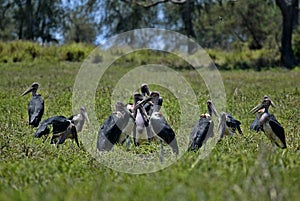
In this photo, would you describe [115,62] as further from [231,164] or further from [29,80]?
[231,164]

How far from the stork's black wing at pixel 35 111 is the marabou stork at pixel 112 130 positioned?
6.95 ft

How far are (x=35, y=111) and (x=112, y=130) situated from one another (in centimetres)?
260

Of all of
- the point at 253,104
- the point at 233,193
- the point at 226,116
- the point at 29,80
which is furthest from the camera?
the point at 29,80

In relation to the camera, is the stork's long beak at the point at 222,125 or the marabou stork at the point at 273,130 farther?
the stork's long beak at the point at 222,125

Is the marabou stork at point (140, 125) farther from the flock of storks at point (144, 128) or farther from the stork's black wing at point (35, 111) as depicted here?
the stork's black wing at point (35, 111)

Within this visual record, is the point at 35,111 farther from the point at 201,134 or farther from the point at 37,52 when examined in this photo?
the point at 37,52

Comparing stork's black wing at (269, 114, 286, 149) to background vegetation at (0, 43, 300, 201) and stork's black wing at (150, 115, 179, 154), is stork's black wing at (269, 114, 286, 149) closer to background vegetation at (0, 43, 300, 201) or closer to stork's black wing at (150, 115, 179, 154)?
background vegetation at (0, 43, 300, 201)

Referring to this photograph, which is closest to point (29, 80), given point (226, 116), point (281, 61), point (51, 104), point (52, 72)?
point (52, 72)

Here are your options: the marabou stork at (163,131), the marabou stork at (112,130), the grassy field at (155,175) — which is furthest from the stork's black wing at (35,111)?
the marabou stork at (163,131)

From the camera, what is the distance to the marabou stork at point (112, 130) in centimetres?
773

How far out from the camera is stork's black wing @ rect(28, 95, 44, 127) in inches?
385

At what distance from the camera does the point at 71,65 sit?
27.9 metres

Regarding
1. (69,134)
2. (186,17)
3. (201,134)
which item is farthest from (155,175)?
(186,17)

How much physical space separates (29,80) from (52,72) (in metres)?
4.49
